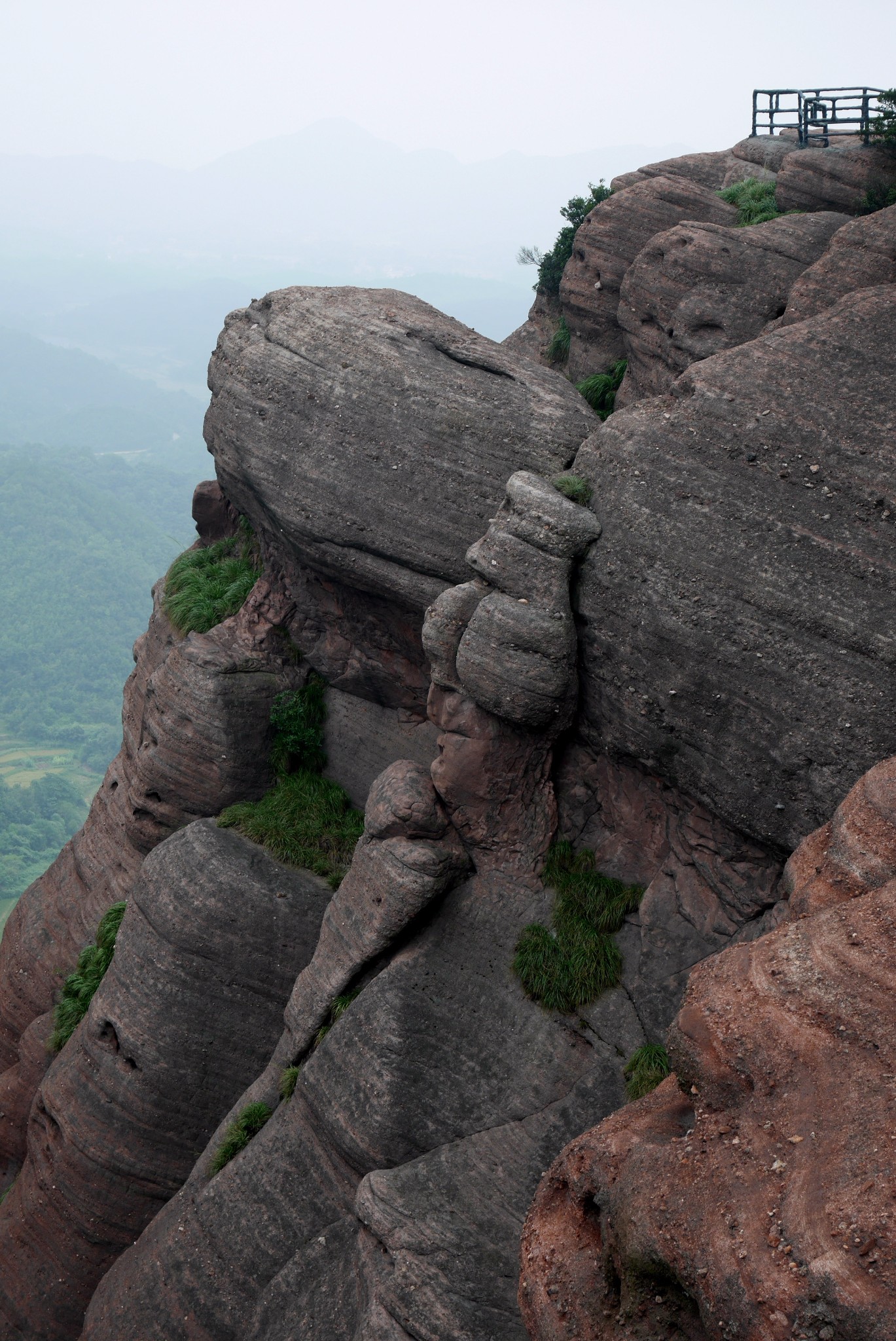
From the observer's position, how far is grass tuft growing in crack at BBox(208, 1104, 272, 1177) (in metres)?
13.3

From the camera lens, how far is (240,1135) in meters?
13.3

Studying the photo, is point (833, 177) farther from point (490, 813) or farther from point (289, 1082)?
point (289, 1082)

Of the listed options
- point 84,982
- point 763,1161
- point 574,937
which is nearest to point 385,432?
point 574,937

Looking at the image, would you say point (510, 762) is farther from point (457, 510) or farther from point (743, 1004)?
point (743, 1004)

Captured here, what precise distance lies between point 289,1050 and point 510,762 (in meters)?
4.75

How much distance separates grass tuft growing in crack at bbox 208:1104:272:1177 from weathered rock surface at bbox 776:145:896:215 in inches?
617

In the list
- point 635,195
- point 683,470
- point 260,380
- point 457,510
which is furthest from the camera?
point 635,195

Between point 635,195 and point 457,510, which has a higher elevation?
point 635,195

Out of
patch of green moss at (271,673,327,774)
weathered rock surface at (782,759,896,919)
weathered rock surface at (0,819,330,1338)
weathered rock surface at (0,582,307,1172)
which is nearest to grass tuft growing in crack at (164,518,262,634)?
weathered rock surface at (0,582,307,1172)

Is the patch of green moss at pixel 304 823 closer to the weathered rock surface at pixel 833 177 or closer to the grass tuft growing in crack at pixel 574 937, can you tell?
the grass tuft growing in crack at pixel 574 937

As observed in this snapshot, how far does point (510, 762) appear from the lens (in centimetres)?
1291

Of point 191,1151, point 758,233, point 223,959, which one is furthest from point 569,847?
point 758,233

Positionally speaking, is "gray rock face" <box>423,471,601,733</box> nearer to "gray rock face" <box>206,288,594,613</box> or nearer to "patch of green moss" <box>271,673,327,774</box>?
"gray rock face" <box>206,288,594,613</box>

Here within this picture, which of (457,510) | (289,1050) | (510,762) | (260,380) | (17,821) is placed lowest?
(17,821)
